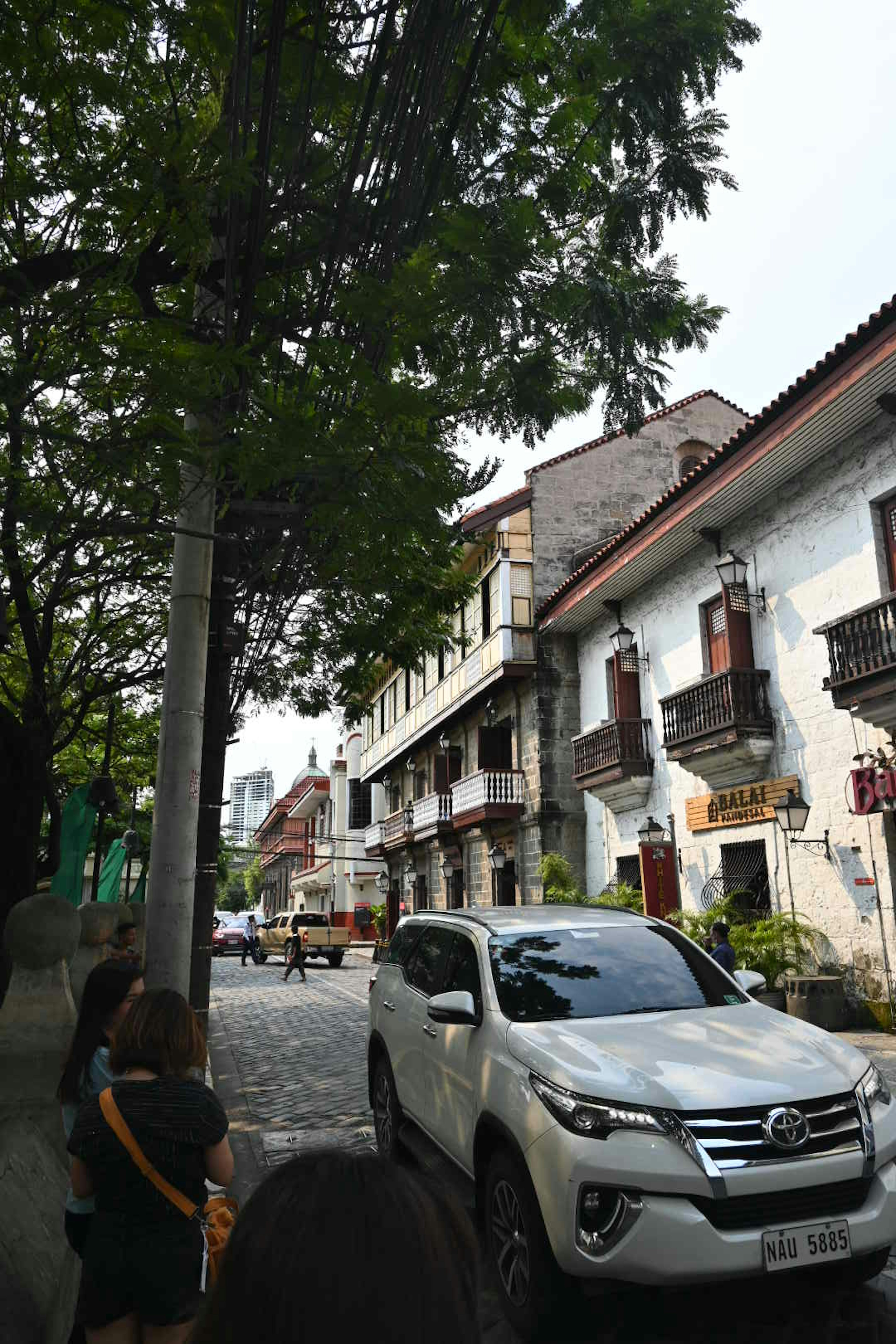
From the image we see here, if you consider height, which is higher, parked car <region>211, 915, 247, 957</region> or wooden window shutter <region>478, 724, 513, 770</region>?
wooden window shutter <region>478, 724, 513, 770</region>

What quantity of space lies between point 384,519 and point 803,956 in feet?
34.0

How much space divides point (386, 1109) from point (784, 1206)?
3391mm

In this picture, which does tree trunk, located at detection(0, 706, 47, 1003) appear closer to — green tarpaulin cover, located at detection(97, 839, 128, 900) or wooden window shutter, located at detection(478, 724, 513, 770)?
green tarpaulin cover, located at detection(97, 839, 128, 900)

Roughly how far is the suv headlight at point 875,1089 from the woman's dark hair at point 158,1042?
279 cm

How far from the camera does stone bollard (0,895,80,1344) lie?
9.78ft

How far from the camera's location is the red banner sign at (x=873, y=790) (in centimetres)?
1141

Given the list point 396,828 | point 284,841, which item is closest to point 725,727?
point 396,828

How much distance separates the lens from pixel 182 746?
552 centimetres

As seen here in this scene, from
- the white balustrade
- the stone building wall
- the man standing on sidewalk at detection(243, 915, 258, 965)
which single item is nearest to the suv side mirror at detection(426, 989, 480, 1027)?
the white balustrade

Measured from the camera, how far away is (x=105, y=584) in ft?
30.6

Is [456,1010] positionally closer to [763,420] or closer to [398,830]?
[763,420]

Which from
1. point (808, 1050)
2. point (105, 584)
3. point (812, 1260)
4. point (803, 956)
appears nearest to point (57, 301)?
point (105, 584)

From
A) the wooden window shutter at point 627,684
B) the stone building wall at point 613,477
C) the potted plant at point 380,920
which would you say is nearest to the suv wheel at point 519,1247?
the wooden window shutter at point 627,684

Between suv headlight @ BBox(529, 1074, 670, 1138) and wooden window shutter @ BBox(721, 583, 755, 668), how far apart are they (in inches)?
467
